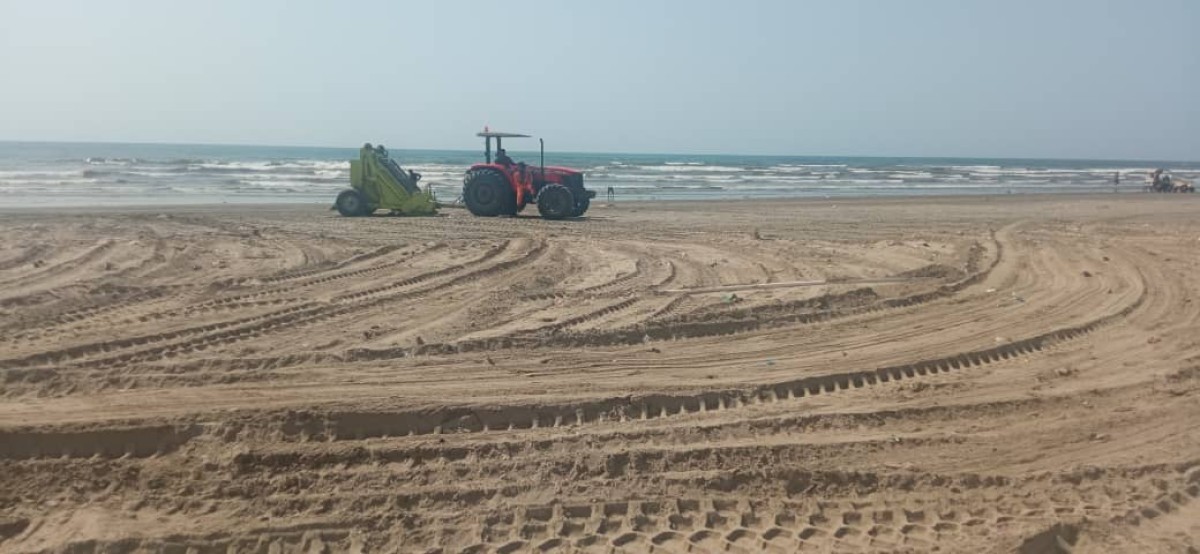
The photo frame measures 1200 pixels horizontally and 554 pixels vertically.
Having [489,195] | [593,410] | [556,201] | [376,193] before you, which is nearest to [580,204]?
[556,201]

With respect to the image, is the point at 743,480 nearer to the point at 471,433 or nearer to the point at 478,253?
the point at 471,433

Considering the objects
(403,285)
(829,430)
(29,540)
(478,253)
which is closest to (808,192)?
(478,253)

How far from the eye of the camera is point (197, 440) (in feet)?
14.1

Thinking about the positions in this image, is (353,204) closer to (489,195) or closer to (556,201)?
(489,195)

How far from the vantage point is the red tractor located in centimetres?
1784

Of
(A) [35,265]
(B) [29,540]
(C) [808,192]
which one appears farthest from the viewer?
(C) [808,192]

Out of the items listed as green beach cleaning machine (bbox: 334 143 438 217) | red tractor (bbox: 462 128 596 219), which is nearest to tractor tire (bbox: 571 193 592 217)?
red tractor (bbox: 462 128 596 219)

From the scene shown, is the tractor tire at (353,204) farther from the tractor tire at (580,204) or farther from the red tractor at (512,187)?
the tractor tire at (580,204)

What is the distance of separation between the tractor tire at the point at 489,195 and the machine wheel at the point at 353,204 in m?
2.37

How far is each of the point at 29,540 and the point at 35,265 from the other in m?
7.43

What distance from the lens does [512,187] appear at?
18.2 meters

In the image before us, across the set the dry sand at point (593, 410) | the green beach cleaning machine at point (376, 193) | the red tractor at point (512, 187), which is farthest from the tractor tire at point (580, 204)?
the dry sand at point (593, 410)

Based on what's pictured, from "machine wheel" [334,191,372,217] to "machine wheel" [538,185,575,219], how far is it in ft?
13.4

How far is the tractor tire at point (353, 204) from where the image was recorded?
18.2 metres
